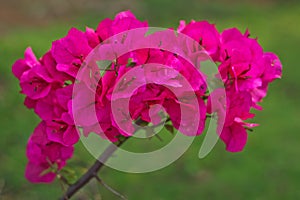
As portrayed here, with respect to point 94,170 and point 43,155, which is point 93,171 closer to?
point 94,170

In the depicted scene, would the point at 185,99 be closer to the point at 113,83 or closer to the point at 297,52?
the point at 113,83

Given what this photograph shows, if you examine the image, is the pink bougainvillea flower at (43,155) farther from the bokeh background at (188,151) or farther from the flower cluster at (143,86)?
the bokeh background at (188,151)

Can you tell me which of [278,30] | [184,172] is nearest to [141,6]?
[278,30]

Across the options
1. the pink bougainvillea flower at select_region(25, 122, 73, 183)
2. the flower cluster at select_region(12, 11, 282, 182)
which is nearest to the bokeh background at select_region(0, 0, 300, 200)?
the pink bougainvillea flower at select_region(25, 122, 73, 183)

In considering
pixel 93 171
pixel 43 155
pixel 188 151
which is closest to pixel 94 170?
pixel 93 171

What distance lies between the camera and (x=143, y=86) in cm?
78

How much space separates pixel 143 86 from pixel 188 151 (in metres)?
1.92

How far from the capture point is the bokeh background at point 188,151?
229cm

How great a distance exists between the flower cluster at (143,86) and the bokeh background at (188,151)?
0.42 metres

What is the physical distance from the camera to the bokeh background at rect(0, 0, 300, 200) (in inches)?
90.3

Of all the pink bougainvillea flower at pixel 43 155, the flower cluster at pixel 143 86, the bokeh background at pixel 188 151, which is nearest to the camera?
the flower cluster at pixel 143 86

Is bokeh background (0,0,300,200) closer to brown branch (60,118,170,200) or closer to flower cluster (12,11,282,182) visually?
brown branch (60,118,170,200)

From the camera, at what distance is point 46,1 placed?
493 cm

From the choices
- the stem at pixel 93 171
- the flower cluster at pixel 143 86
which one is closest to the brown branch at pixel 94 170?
the stem at pixel 93 171
